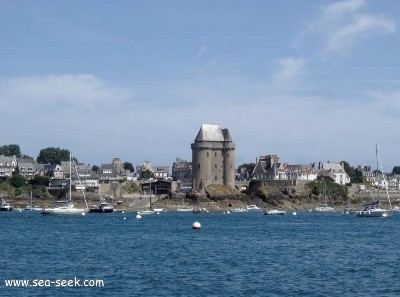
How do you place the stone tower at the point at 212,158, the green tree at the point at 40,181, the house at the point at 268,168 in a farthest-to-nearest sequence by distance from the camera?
the house at the point at 268,168
the green tree at the point at 40,181
the stone tower at the point at 212,158

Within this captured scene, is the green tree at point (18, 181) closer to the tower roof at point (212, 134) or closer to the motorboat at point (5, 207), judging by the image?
Result: the motorboat at point (5, 207)

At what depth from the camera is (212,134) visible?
4899 inches

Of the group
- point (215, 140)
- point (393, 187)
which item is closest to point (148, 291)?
point (215, 140)

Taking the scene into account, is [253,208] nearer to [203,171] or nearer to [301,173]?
[203,171]

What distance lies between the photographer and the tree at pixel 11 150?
185125 mm

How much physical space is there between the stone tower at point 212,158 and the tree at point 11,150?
73427 mm

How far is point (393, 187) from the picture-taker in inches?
6826

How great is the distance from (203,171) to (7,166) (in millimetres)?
49821

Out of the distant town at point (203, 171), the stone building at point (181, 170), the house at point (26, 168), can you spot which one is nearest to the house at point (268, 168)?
the distant town at point (203, 171)

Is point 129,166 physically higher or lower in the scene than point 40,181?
higher

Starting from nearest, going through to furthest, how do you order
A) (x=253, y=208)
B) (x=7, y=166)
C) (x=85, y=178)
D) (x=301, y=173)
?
(x=253, y=208), (x=85, y=178), (x=301, y=173), (x=7, y=166)

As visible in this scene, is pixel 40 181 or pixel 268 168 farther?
pixel 268 168

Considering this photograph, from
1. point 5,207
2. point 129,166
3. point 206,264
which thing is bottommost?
point 206,264

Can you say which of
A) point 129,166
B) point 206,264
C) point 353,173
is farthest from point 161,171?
point 206,264
